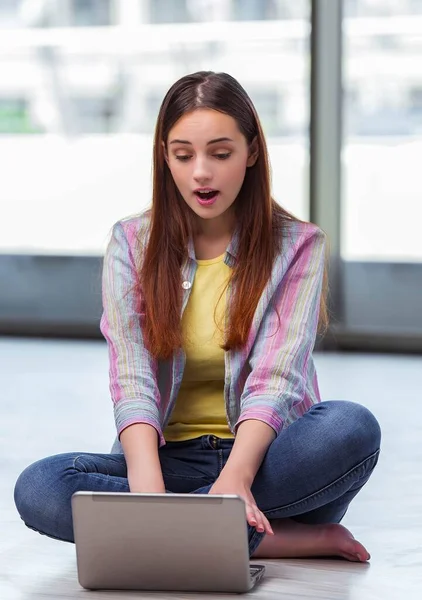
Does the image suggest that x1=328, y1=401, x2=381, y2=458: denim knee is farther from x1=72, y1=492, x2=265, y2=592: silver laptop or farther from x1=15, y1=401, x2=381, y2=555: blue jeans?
x1=72, y1=492, x2=265, y2=592: silver laptop

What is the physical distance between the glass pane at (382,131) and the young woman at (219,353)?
2.09 m

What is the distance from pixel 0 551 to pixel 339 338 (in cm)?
218

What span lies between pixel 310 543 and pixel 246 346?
298 mm

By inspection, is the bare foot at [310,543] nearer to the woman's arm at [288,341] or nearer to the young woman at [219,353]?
the young woman at [219,353]

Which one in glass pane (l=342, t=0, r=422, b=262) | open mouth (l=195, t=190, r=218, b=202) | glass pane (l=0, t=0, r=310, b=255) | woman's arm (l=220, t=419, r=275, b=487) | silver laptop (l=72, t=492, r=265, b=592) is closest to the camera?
silver laptop (l=72, t=492, r=265, b=592)

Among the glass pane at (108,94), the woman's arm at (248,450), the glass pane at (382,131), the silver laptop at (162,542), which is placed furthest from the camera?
the glass pane at (108,94)

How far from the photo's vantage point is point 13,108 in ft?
13.9

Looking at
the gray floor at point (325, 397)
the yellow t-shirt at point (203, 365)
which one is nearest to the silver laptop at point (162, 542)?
the gray floor at point (325, 397)

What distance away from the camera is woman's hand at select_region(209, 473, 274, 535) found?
150 cm

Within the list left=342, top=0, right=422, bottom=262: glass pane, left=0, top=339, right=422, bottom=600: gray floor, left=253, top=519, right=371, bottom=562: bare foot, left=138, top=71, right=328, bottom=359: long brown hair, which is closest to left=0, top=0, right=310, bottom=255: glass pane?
left=342, top=0, right=422, bottom=262: glass pane

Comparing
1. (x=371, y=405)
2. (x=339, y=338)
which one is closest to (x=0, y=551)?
(x=371, y=405)

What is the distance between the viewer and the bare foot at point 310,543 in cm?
171

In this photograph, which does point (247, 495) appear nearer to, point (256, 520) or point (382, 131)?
point (256, 520)

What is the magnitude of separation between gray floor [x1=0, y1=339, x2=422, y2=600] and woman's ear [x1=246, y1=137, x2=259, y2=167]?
1.90 feet
